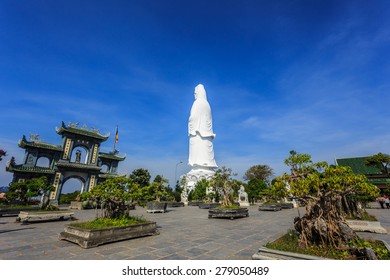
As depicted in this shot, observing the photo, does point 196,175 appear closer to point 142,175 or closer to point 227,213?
point 142,175

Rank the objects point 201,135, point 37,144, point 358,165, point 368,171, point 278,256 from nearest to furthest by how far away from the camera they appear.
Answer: point 278,256 < point 37,144 < point 201,135 < point 368,171 < point 358,165

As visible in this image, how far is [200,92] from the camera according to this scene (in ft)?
136

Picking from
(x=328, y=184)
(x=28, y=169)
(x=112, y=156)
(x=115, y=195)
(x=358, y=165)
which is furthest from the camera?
(x=358, y=165)

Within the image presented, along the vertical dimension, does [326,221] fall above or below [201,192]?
below

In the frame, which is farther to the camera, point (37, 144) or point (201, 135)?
point (201, 135)

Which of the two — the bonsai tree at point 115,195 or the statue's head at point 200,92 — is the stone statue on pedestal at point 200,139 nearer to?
the statue's head at point 200,92

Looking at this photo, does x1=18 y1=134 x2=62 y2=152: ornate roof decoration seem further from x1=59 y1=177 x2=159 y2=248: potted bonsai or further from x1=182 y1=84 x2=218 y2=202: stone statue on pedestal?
x1=59 y1=177 x2=159 y2=248: potted bonsai

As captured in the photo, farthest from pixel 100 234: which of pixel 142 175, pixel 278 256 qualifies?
pixel 142 175

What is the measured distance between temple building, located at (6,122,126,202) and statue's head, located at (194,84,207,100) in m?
19.3

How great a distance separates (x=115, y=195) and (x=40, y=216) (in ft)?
22.5

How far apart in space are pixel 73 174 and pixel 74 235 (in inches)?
964
